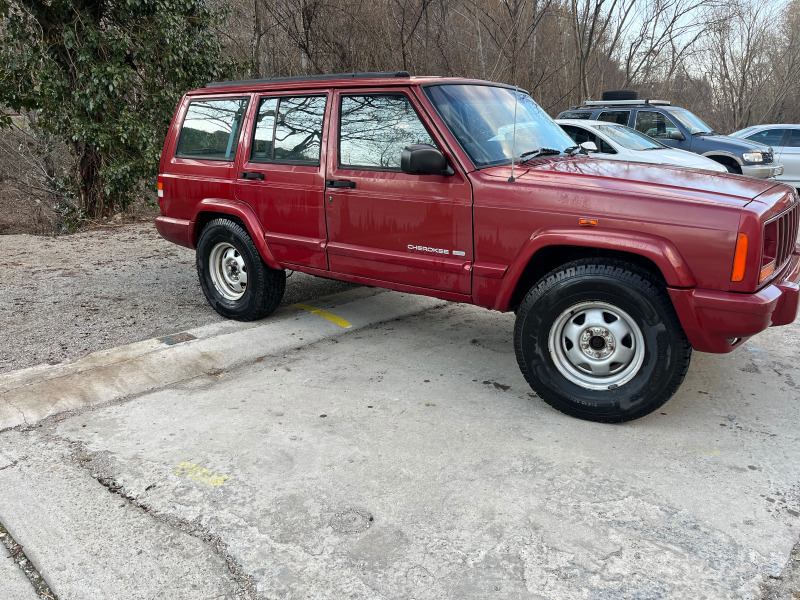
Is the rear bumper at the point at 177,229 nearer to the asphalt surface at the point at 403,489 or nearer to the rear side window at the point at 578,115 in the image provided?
the asphalt surface at the point at 403,489

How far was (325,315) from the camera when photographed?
5.98m

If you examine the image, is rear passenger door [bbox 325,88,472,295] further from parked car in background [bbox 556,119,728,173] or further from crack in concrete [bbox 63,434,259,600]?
parked car in background [bbox 556,119,728,173]

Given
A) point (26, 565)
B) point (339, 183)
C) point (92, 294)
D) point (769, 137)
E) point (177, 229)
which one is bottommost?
point (26, 565)

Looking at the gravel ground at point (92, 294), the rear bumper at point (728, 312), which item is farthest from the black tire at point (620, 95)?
the rear bumper at point (728, 312)

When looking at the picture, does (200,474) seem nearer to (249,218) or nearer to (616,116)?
(249,218)

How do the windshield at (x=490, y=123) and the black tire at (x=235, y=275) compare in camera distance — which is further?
the black tire at (x=235, y=275)

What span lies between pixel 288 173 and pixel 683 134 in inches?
395

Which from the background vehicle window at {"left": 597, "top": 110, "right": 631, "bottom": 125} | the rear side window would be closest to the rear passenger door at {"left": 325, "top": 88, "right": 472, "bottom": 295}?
the rear side window

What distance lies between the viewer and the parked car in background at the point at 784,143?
14.8 m

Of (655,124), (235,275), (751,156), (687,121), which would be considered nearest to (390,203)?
(235,275)

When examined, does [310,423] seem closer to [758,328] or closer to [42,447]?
[42,447]

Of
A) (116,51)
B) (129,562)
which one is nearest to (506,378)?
(129,562)

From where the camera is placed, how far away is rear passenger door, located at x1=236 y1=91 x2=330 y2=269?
4.98m

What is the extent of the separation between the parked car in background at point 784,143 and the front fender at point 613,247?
43.2 ft
